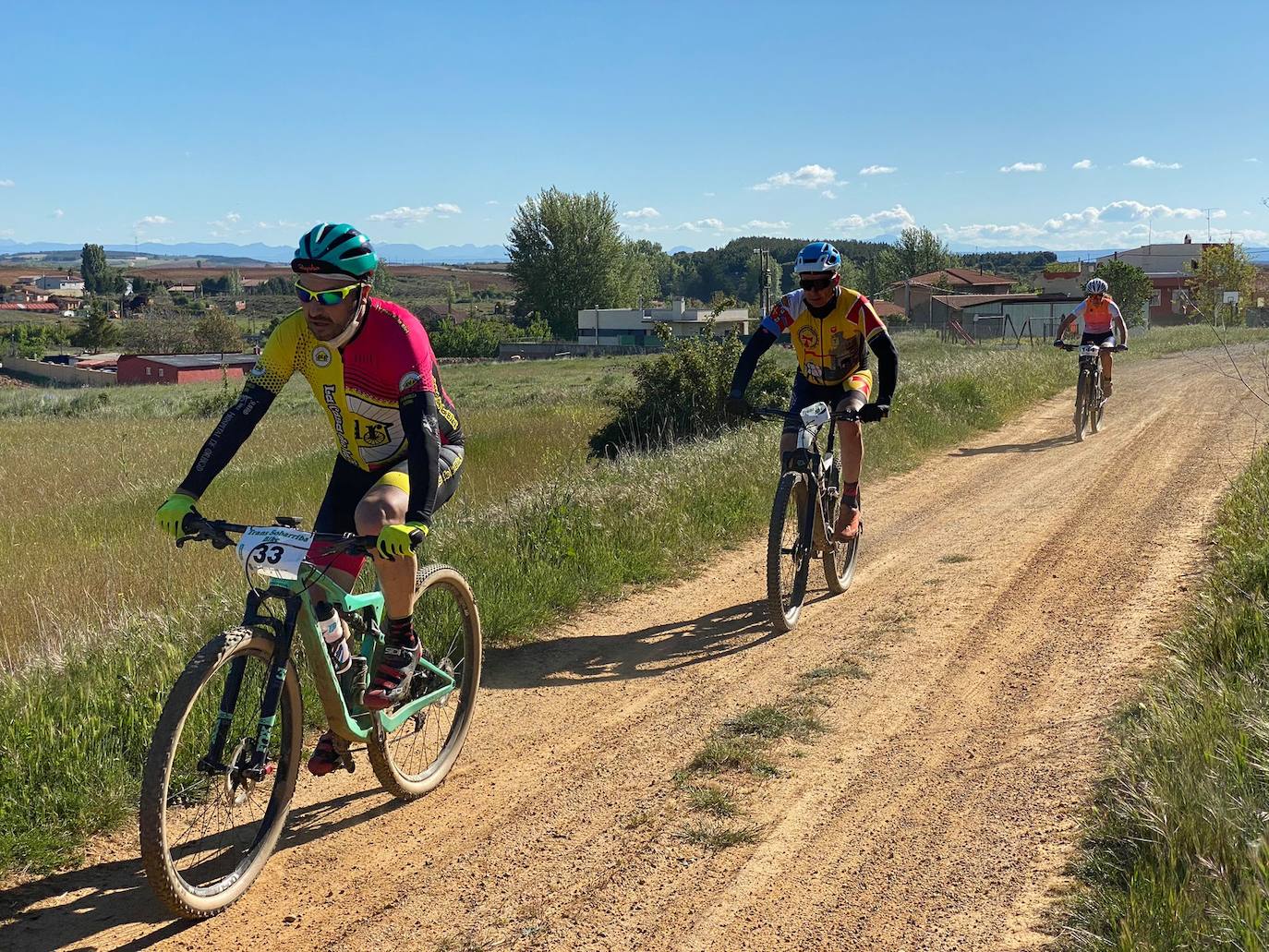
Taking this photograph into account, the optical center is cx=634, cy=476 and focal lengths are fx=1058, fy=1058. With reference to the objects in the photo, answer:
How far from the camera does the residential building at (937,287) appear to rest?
10675 centimetres

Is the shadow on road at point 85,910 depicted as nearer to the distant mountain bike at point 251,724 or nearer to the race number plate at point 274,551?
the distant mountain bike at point 251,724

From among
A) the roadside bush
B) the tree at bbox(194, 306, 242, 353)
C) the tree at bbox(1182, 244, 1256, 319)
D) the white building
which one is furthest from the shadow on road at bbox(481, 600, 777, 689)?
the tree at bbox(194, 306, 242, 353)

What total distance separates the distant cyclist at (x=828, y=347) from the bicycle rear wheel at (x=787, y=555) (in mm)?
309

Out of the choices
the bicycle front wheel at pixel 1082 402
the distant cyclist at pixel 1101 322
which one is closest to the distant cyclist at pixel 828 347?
the bicycle front wheel at pixel 1082 402

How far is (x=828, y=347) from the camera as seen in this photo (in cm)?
745

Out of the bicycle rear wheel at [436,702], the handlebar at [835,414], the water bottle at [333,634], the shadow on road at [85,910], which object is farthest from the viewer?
the handlebar at [835,414]

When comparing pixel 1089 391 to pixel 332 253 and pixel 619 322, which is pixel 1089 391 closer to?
pixel 332 253

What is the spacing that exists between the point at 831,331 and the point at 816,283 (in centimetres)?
39

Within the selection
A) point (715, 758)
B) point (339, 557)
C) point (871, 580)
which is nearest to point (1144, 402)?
point (871, 580)

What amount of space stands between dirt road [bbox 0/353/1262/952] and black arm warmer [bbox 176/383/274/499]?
4.84ft

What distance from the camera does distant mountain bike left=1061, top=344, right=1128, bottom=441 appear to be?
49.9 feet

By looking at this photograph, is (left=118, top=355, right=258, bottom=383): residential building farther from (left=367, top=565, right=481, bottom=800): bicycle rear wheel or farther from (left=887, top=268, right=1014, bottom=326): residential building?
(left=367, top=565, right=481, bottom=800): bicycle rear wheel

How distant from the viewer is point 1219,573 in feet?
22.4

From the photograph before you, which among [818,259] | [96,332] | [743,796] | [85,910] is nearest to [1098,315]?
[818,259]
